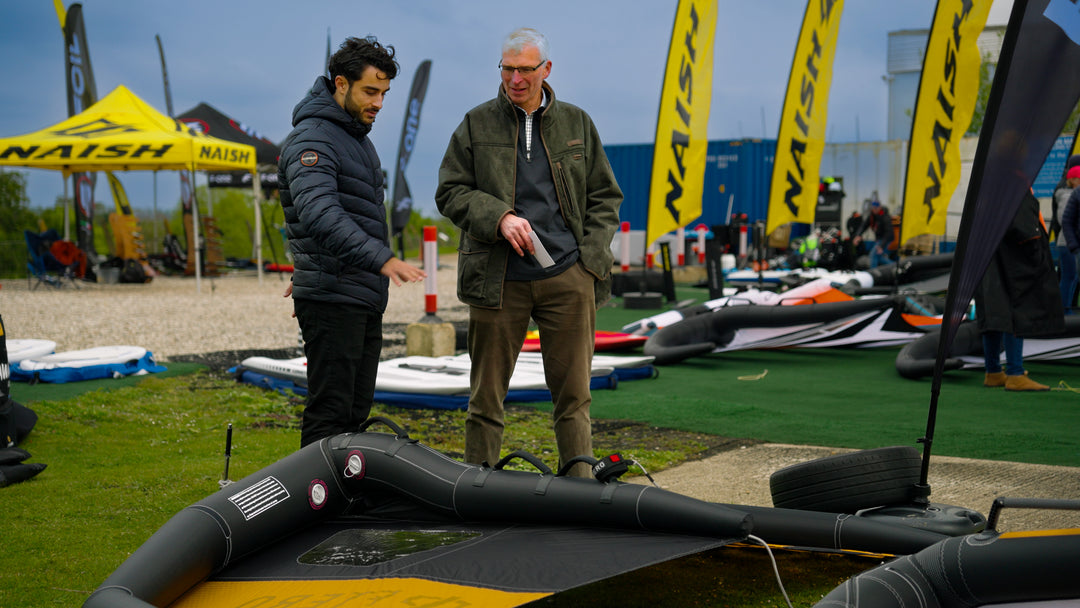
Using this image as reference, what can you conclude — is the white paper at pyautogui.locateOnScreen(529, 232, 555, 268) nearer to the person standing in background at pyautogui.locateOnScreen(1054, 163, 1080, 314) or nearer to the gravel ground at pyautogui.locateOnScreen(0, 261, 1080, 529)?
the gravel ground at pyautogui.locateOnScreen(0, 261, 1080, 529)

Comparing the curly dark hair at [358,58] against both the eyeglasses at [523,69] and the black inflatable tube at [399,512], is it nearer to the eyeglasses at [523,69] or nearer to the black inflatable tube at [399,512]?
the eyeglasses at [523,69]

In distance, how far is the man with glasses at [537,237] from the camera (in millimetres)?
3166

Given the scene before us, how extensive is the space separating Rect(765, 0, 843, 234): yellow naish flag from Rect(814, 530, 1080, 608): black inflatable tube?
11471mm

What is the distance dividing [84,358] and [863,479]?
6.10 metres

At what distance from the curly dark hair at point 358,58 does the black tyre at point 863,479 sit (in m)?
1.86

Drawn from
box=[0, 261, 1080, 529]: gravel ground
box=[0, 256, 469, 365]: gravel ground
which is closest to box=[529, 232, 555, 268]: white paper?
box=[0, 261, 1080, 529]: gravel ground

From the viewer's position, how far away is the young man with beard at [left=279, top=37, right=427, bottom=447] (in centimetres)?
289

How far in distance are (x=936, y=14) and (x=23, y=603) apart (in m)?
10.1

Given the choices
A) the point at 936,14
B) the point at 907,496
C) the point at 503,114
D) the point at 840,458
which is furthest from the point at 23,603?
the point at 936,14

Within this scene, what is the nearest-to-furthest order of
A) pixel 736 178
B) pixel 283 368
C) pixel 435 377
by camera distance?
pixel 435 377 < pixel 283 368 < pixel 736 178

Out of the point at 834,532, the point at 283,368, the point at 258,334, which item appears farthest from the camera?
the point at 258,334

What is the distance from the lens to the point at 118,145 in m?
14.3

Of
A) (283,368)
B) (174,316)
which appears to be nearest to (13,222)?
(174,316)

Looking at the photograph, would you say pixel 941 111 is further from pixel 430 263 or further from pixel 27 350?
pixel 27 350
